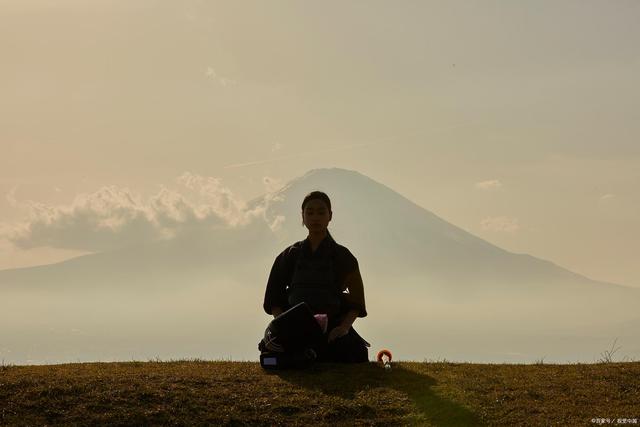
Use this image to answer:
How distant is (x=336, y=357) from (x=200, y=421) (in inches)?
122

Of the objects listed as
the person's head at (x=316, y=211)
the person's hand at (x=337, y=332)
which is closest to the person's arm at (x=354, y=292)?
the person's hand at (x=337, y=332)

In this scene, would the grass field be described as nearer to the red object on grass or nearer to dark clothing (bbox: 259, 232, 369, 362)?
dark clothing (bbox: 259, 232, 369, 362)

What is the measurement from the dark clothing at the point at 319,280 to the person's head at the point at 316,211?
0.82 feet

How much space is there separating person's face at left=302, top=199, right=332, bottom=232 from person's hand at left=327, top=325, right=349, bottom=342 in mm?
1474

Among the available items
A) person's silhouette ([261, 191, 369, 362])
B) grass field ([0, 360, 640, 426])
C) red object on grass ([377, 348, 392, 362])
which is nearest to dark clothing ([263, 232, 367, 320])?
person's silhouette ([261, 191, 369, 362])

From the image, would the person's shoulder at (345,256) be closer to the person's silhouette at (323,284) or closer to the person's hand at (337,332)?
the person's silhouette at (323,284)

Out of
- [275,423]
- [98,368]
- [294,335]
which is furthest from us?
[98,368]

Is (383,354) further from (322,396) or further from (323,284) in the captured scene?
(322,396)

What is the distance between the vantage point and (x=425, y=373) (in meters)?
12.2

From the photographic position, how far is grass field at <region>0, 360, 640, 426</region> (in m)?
9.82

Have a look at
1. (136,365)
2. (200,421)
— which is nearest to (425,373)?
(200,421)

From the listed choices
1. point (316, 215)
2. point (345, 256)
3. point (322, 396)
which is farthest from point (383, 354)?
point (322, 396)

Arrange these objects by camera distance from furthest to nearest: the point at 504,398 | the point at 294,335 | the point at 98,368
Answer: the point at 98,368
the point at 294,335
the point at 504,398

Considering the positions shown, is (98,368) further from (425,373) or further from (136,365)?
(425,373)
